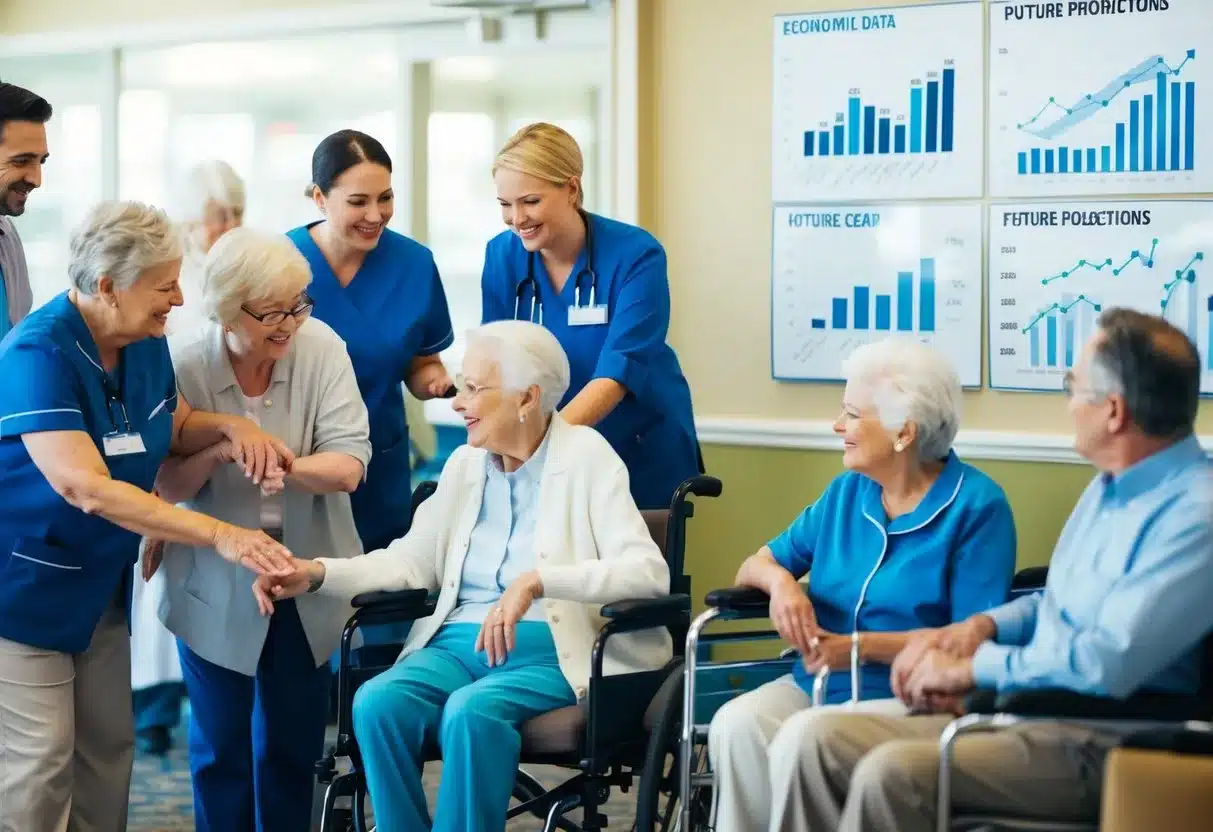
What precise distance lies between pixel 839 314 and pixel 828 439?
0.34 meters

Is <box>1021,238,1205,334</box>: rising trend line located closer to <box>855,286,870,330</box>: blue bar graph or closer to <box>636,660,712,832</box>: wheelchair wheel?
<box>855,286,870,330</box>: blue bar graph

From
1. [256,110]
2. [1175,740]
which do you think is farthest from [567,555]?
[256,110]

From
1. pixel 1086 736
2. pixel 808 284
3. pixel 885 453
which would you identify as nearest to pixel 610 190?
pixel 808 284

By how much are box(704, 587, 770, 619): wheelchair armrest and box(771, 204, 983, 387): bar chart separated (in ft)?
4.50

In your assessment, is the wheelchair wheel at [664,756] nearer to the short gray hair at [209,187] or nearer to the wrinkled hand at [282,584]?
the wrinkled hand at [282,584]

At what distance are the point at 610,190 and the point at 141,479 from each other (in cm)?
192

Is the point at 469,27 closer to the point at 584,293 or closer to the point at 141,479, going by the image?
the point at 584,293

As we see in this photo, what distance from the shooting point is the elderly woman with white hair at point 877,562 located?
255cm

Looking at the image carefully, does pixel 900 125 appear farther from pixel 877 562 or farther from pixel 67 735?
pixel 67 735

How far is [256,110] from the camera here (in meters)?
5.14

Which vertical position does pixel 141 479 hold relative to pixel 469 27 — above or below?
below

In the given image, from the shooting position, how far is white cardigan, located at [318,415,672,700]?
9.16 ft

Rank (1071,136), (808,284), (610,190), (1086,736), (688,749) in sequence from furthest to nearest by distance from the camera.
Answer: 1. (610,190)
2. (808,284)
3. (1071,136)
4. (688,749)
5. (1086,736)

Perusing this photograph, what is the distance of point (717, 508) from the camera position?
4277 millimetres
